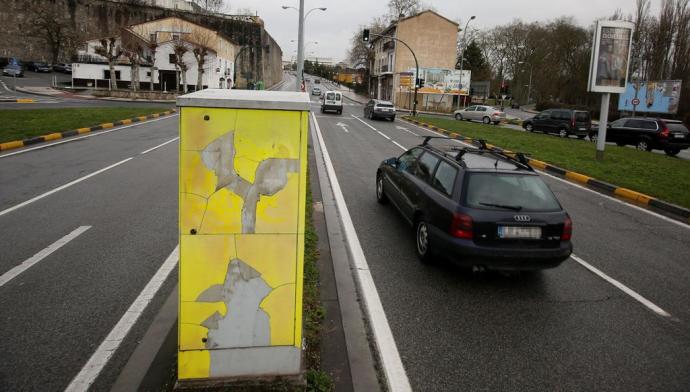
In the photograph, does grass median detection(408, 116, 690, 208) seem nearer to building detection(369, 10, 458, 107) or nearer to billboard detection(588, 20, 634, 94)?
billboard detection(588, 20, 634, 94)

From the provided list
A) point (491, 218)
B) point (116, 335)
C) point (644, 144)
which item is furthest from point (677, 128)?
point (116, 335)

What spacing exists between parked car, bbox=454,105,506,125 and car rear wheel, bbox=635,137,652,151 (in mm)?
15328

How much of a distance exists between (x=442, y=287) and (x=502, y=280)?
0.87m

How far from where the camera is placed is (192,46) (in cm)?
5375

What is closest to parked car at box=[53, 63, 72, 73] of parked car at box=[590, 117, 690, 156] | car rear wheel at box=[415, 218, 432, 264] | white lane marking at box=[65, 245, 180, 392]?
parked car at box=[590, 117, 690, 156]

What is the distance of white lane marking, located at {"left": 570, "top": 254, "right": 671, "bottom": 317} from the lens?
5066mm

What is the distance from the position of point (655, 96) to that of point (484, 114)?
1499 centimetres

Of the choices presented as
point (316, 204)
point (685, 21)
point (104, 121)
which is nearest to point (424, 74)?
point (685, 21)

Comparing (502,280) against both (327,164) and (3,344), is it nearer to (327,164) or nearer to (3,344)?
(3,344)

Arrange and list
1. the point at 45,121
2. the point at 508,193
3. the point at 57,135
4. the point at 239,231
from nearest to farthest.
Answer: the point at 239,231
the point at 508,193
the point at 57,135
the point at 45,121

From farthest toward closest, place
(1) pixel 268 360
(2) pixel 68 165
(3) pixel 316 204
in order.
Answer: (2) pixel 68 165
(3) pixel 316 204
(1) pixel 268 360

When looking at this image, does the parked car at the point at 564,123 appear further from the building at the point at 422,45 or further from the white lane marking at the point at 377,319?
the building at the point at 422,45

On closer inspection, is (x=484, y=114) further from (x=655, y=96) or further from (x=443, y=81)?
(x=443, y=81)

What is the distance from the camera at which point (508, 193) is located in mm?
5586
